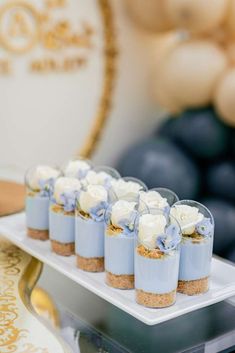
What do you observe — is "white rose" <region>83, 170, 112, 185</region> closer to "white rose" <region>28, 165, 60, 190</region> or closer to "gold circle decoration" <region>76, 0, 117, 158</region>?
"white rose" <region>28, 165, 60, 190</region>

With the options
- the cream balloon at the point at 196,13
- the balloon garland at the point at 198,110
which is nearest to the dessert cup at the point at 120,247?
the balloon garland at the point at 198,110

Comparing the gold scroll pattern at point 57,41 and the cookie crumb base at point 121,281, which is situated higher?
the gold scroll pattern at point 57,41

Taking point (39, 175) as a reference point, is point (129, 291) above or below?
below

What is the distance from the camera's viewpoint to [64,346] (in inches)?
49.9

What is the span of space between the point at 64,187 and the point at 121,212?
0.77ft

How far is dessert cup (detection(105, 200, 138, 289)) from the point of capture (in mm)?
1423

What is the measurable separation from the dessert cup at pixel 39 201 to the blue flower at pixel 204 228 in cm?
45

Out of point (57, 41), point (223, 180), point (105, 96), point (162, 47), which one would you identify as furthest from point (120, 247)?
point (162, 47)

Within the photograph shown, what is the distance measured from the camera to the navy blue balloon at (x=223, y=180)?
3.11 meters

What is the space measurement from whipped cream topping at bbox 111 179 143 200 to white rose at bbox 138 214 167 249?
0.22m

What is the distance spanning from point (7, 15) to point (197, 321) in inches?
79.6

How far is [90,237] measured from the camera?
1.52m

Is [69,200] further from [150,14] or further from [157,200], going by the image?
[150,14]

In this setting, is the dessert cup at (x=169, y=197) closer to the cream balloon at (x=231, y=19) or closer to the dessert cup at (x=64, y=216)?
the dessert cup at (x=64, y=216)
